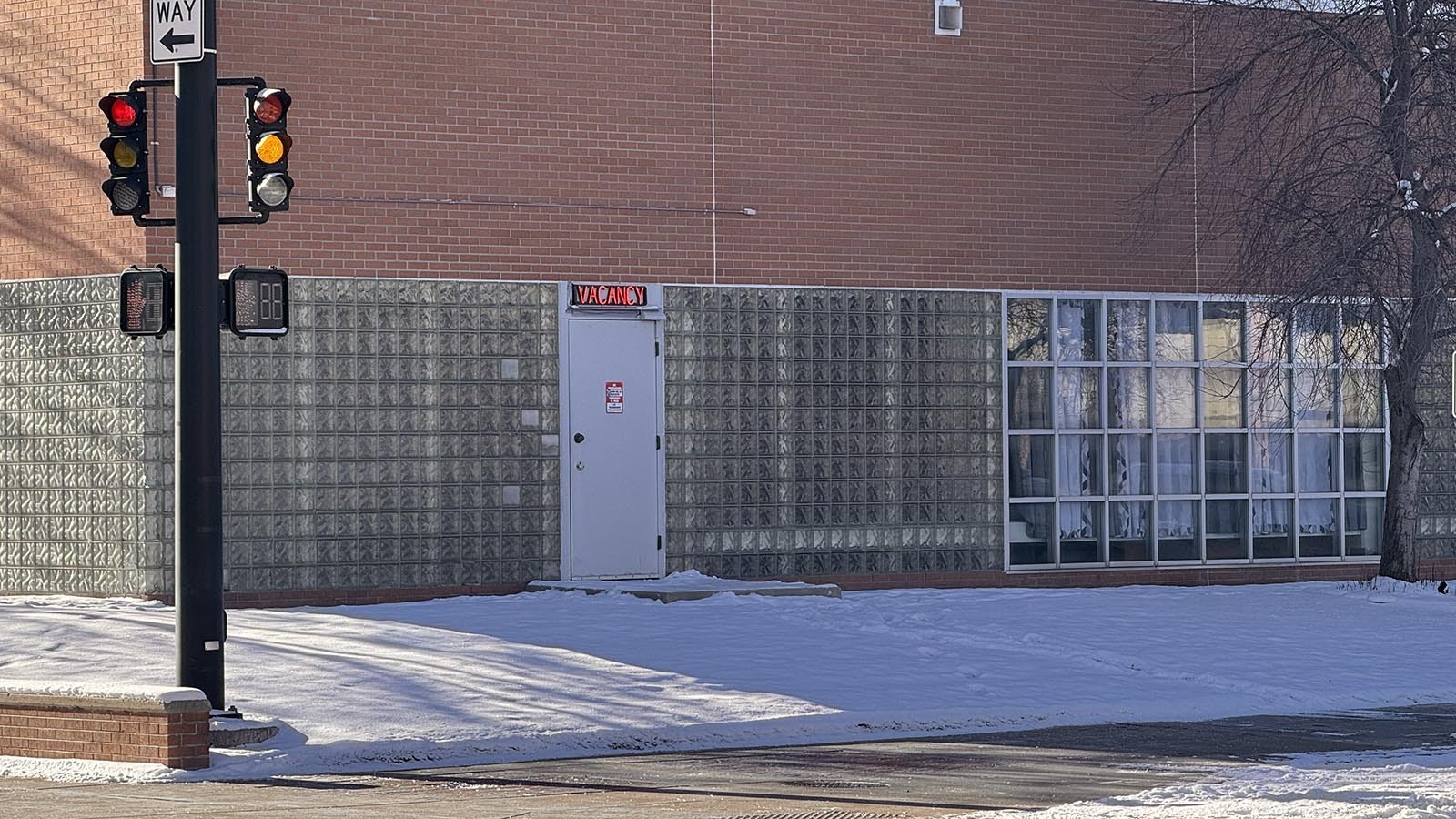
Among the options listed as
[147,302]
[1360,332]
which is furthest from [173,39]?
[1360,332]

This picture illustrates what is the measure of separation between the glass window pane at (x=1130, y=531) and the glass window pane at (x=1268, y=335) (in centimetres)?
225

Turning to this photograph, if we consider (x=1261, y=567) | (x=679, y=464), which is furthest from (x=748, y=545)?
(x=1261, y=567)

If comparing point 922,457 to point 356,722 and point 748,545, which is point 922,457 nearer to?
point 748,545

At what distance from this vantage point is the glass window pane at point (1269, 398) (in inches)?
905

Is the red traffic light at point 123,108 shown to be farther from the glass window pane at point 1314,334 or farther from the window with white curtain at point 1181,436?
the glass window pane at point 1314,334

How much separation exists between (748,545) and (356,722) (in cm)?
898

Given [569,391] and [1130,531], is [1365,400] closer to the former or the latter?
[1130,531]

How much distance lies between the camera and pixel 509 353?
20266 mm

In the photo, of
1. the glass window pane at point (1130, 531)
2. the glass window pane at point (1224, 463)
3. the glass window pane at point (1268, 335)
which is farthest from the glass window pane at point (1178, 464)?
the glass window pane at point (1268, 335)

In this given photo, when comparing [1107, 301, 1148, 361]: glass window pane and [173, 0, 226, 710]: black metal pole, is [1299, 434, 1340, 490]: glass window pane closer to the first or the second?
[1107, 301, 1148, 361]: glass window pane

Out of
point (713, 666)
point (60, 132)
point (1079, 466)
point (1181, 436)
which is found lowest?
point (713, 666)

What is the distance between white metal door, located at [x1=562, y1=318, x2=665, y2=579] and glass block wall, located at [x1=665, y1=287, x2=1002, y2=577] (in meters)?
0.25

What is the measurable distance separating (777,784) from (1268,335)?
1406 cm

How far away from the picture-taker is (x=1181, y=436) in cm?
2312
